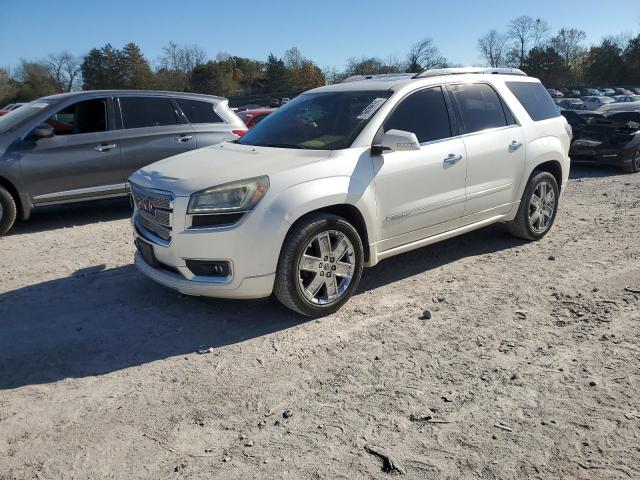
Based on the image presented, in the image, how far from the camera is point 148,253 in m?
4.41

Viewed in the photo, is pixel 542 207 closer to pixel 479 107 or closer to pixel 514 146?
pixel 514 146

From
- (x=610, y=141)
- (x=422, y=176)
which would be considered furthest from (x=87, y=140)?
(x=610, y=141)

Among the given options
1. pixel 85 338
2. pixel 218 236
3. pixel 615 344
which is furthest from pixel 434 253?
pixel 85 338

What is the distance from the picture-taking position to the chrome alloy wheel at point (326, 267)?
4.19 m

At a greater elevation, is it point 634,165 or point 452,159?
point 452,159

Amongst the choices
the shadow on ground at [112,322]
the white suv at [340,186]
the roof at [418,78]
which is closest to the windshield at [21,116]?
the shadow on ground at [112,322]

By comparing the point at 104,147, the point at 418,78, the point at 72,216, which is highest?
the point at 418,78

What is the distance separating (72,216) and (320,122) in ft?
16.5

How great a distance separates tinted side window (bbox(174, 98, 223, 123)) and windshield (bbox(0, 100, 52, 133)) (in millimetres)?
1886

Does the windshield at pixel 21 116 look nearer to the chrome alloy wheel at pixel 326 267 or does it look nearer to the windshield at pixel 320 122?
the windshield at pixel 320 122

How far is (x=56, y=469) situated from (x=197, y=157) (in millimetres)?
2796

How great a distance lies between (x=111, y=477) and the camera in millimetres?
2570

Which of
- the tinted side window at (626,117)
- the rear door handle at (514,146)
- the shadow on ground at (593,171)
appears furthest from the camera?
the tinted side window at (626,117)

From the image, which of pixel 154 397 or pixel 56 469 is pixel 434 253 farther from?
pixel 56 469
